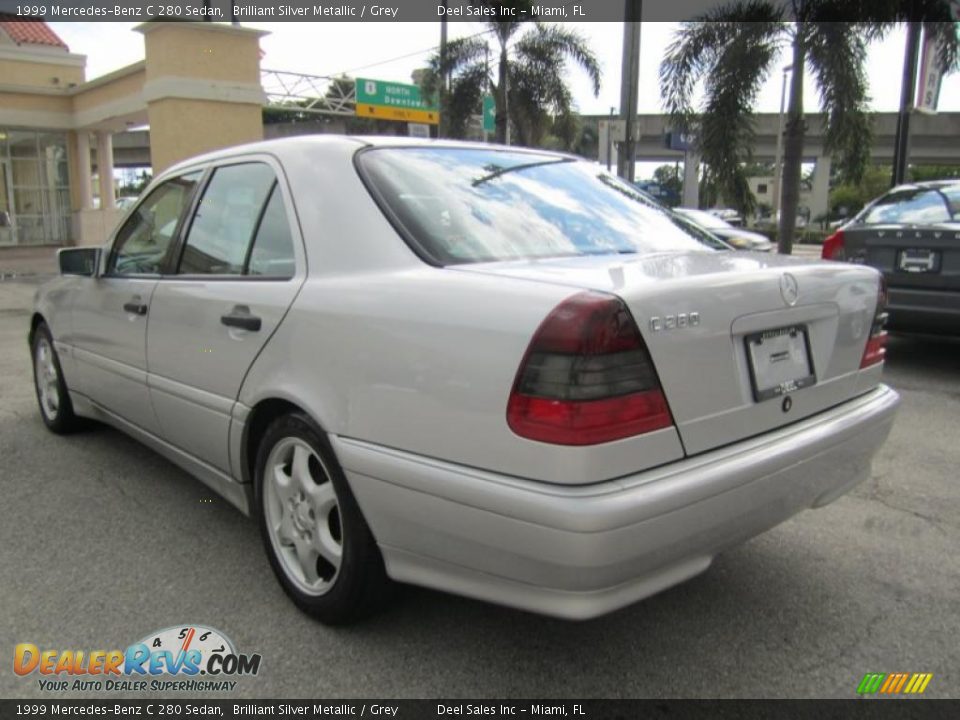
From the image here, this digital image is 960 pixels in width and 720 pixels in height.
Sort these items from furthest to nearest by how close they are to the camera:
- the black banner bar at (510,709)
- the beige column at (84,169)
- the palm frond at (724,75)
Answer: the beige column at (84,169), the palm frond at (724,75), the black banner bar at (510,709)

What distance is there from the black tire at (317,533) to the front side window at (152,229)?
129 centimetres

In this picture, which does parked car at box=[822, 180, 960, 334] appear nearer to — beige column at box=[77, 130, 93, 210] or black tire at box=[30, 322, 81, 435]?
black tire at box=[30, 322, 81, 435]

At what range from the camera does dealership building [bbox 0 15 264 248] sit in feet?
45.2

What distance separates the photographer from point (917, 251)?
599 cm

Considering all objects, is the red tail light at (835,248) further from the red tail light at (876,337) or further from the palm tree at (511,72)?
the palm tree at (511,72)

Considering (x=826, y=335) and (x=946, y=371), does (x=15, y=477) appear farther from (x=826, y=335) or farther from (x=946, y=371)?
(x=946, y=371)

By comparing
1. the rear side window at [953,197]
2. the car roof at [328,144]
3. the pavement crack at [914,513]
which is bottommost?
the pavement crack at [914,513]

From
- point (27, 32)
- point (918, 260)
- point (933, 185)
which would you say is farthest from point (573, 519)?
point (27, 32)

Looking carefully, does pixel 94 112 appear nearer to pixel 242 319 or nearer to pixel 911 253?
pixel 911 253

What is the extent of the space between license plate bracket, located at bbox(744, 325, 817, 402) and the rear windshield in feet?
1.89

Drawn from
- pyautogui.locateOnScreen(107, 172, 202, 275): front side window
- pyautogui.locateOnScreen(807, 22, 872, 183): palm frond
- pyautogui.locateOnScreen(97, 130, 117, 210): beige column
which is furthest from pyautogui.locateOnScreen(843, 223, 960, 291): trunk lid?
pyautogui.locateOnScreen(97, 130, 117, 210): beige column

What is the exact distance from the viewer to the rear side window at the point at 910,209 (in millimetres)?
6074

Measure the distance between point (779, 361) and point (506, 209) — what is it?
1.00 meters

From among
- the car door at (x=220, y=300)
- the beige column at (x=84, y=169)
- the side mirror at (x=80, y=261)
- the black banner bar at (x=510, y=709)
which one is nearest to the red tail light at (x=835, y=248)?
Answer: the black banner bar at (x=510, y=709)
